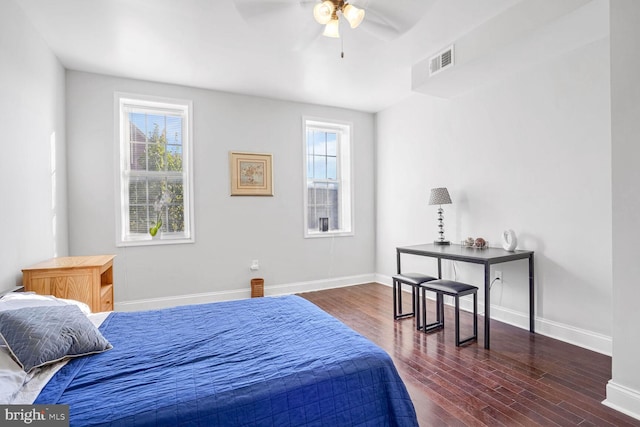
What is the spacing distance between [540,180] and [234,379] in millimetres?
3143

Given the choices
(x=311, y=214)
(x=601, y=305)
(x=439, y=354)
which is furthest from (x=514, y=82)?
(x=311, y=214)

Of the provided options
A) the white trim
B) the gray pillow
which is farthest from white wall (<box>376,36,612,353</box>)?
the gray pillow

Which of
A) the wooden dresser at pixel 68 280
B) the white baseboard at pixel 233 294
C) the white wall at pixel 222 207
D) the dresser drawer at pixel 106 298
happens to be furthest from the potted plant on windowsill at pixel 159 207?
the wooden dresser at pixel 68 280

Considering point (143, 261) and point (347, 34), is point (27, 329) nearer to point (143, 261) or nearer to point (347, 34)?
point (143, 261)

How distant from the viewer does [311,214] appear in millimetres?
4953

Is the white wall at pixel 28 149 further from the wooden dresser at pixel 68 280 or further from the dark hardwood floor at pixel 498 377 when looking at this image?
the dark hardwood floor at pixel 498 377

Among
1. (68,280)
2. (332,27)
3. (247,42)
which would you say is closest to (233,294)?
(68,280)

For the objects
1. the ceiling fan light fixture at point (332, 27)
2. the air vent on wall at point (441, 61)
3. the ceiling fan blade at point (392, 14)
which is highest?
the air vent on wall at point (441, 61)

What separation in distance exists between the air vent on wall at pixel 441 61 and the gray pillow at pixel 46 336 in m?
3.37

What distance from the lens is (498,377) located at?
7.50 feet

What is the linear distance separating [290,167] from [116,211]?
87.5 inches

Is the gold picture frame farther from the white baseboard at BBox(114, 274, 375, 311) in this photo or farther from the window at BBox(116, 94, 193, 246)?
the white baseboard at BBox(114, 274, 375, 311)

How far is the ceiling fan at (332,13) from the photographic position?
1894mm

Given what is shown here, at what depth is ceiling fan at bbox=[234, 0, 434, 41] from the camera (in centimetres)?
189
